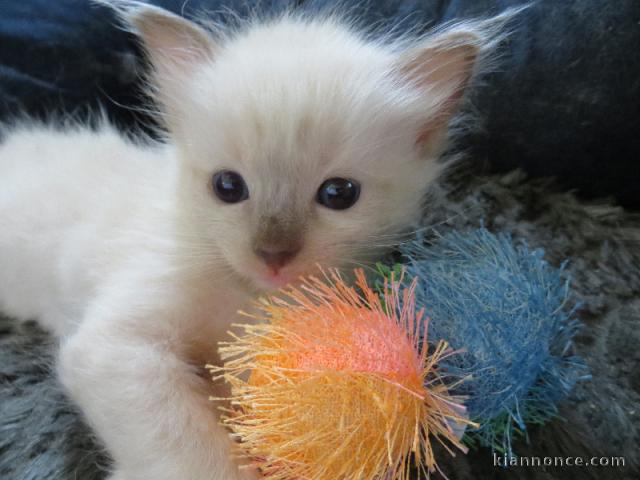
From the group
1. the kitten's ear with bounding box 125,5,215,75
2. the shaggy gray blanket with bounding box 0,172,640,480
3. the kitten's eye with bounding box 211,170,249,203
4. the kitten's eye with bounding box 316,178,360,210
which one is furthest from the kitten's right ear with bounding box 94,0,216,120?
the shaggy gray blanket with bounding box 0,172,640,480

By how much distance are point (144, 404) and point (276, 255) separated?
33 centimetres

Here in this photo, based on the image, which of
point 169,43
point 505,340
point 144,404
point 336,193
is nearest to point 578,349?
point 505,340

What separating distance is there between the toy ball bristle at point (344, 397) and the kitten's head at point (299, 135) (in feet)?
0.69

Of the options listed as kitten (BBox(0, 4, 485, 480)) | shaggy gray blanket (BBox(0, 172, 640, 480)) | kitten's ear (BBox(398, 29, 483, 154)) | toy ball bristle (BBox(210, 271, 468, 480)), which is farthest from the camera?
kitten's ear (BBox(398, 29, 483, 154))

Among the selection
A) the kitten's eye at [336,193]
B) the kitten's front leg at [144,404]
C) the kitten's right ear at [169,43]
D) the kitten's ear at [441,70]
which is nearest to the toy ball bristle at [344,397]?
the kitten's front leg at [144,404]

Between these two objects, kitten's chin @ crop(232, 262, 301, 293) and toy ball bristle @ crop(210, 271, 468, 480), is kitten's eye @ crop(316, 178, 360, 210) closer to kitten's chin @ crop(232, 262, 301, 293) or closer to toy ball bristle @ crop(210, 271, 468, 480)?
kitten's chin @ crop(232, 262, 301, 293)

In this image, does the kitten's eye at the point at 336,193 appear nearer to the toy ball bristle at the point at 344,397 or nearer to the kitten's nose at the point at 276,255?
the kitten's nose at the point at 276,255

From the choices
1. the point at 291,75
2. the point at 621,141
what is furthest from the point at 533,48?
the point at 291,75

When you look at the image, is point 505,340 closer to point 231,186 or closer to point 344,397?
point 344,397

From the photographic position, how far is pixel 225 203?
1.08 m

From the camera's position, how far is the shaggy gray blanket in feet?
2.86

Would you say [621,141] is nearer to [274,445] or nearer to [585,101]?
[585,101]

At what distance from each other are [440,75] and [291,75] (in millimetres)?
317

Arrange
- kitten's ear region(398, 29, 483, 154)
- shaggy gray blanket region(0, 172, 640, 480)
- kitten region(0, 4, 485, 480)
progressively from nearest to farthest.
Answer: shaggy gray blanket region(0, 172, 640, 480) → kitten region(0, 4, 485, 480) → kitten's ear region(398, 29, 483, 154)
